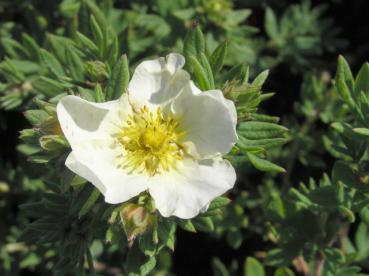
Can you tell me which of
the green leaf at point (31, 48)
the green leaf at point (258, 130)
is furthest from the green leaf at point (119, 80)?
the green leaf at point (31, 48)

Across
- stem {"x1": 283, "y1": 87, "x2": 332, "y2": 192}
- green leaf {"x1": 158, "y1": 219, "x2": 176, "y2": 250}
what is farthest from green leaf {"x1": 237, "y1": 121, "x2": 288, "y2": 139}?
stem {"x1": 283, "y1": 87, "x2": 332, "y2": 192}

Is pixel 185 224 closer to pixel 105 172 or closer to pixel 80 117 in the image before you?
pixel 105 172

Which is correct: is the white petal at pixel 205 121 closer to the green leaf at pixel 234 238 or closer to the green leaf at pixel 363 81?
the green leaf at pixel 363 81

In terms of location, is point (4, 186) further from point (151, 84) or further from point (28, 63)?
point (151, 84)

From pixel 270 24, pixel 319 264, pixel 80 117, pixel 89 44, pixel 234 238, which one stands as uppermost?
pixel 80 117

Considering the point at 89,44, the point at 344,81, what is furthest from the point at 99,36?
the point at 344,81
